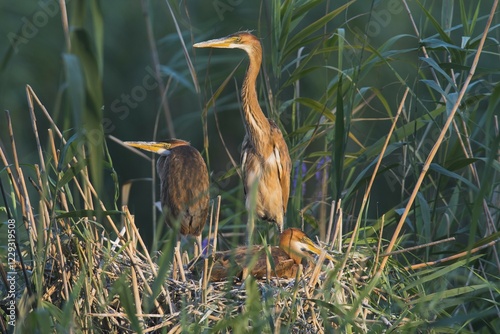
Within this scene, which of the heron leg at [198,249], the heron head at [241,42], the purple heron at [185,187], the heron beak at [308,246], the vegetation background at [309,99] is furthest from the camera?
the heron head at [241,42]

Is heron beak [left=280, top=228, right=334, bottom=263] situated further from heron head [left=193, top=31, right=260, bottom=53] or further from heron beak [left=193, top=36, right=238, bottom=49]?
heron head [left=193, top=31, right=260, bottom=53]

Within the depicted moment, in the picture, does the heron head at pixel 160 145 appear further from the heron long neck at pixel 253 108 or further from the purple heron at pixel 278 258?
the purple heron at pixel 278 258

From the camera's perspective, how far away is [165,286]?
117 inches

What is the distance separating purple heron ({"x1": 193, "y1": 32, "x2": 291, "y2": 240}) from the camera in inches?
175

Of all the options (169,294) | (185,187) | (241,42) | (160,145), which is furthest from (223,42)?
(169,294)

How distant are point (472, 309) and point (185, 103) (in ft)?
13.7

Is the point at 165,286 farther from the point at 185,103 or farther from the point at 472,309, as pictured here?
the point at 185,103

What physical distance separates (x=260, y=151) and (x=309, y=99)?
0.97 m

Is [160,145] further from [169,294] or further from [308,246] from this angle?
[169,294]

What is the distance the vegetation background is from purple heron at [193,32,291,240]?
4.5 inches

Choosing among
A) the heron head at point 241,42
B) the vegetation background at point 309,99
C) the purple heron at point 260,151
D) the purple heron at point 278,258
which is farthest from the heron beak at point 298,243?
the heron head at point 241,42

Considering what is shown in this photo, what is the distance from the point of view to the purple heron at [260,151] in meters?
4.46

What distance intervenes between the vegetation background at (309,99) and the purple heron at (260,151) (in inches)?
4.5

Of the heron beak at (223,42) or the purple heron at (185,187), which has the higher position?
the heron beak at (223,42)
